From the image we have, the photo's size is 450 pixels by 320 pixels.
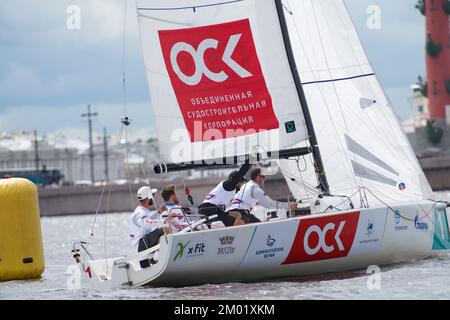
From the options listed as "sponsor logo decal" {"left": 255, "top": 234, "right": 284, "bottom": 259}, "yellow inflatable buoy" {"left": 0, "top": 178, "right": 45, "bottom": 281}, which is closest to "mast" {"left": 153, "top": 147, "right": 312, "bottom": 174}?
"sponsor logo decal" {"left": 255, "top": 234, "right": 284, "bottom": 259}

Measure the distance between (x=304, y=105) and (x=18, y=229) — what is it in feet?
13.5

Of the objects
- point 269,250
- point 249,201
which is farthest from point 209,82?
point 269,250

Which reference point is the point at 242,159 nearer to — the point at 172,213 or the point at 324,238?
the point at 172,213

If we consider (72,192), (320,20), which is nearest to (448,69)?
(72,192)

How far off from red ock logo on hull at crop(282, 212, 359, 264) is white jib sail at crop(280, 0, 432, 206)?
1.33 meters

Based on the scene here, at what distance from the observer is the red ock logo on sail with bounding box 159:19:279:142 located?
577 inches

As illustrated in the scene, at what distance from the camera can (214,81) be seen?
578 inches

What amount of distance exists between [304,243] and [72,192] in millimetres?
58241

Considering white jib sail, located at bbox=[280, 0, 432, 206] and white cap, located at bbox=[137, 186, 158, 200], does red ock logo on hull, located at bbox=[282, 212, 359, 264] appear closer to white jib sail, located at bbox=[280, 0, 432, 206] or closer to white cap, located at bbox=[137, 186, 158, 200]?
white jib sail, located at bbox=[280, 0, 432, 206]

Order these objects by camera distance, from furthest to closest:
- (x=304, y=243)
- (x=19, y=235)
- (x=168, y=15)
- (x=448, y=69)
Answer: (x=448, y=69) → (x=19, y=235) → (x=168, y=15) → (x=304, y=243)

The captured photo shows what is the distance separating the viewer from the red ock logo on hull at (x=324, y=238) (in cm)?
1340
